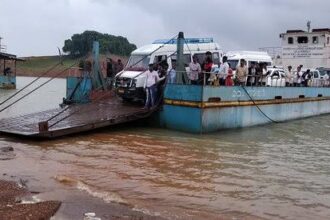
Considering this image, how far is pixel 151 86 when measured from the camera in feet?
48.8

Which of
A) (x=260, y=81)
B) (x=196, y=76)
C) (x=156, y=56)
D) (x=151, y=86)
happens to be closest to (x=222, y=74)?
(x=196, y=76)

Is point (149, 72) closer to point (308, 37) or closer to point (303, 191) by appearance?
point (303, 191)

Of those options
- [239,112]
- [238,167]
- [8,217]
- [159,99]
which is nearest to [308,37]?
[239,112]

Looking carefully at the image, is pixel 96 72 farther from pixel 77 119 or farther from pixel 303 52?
pixel 303 52

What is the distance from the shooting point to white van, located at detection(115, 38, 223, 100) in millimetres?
16203

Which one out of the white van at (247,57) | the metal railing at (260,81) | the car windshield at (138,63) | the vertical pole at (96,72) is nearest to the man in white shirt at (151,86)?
the metal railing at (260,81)

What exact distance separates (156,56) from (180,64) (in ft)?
8.22

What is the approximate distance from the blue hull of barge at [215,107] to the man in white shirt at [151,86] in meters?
0.40

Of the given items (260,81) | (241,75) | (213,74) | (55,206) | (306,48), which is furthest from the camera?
(306,48)

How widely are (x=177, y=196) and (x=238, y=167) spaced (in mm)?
2858

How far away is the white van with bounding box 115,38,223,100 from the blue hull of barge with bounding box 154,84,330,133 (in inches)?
67.2

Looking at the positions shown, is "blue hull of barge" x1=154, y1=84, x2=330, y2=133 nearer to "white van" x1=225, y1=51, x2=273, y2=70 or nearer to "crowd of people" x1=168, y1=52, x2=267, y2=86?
"crowd of people" x1=168, y1=52, x2=267, y2=86

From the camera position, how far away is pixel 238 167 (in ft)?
32.9

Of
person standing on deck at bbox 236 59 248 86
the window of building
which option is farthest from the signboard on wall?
person standing on deck at bbox 236 59 248 86
